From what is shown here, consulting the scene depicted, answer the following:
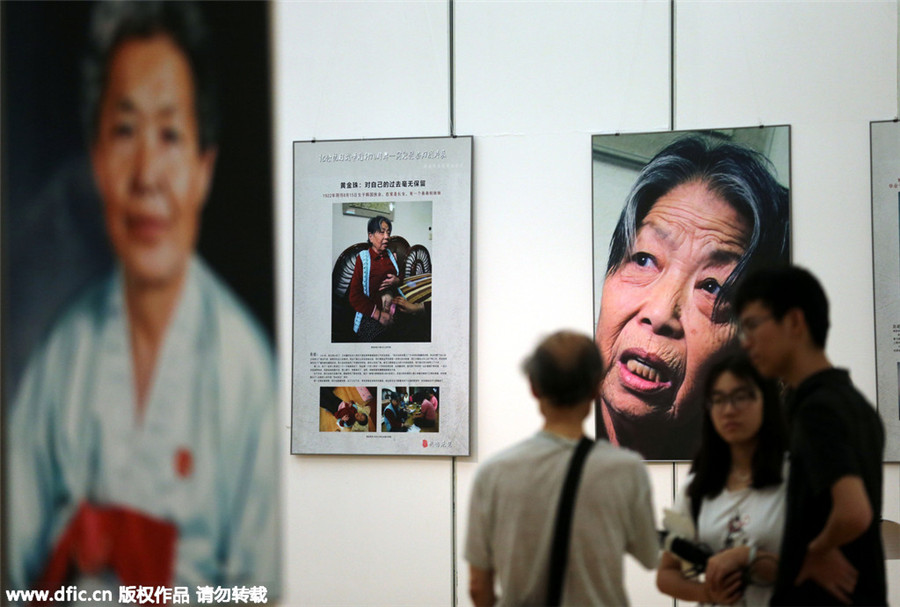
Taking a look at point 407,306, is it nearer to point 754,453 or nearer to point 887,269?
point 887,269

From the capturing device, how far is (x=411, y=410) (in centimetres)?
532

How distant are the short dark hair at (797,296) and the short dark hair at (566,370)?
445 mm

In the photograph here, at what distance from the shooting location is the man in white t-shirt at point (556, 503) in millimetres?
2062

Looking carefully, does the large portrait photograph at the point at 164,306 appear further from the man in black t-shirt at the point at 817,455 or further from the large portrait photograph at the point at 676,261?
the large portrait photograph at the point at 676,261

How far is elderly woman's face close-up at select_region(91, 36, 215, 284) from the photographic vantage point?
1.04 meters

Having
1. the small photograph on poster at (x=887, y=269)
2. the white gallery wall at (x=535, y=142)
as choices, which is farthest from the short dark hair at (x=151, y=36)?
the small photograph on poster at (x=887, y=269)

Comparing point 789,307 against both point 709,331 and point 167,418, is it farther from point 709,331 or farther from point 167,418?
point 709,331

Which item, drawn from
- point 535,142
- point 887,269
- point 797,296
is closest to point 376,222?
point 535,142

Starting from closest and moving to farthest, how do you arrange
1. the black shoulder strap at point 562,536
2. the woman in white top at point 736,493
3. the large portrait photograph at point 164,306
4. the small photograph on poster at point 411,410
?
the large portrait photograph at point 164,306, the black shoulder strap at point 562,536, the woman in white top at point 736,493, the small photograph on poster at point 411,410

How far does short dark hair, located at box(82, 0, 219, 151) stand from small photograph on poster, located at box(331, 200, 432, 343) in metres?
4.30

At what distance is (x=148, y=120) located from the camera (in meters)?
1.04

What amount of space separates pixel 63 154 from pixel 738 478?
76.7 inches

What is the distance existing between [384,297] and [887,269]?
280 centimetres

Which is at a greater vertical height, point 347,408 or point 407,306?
point 407,306
